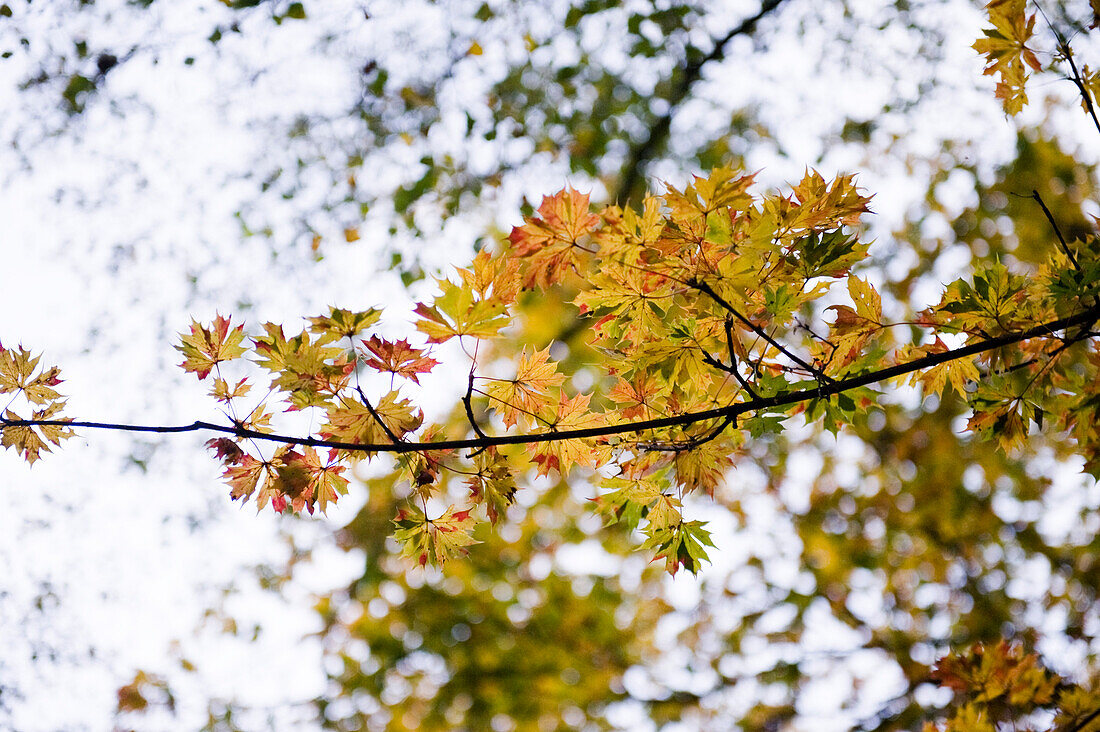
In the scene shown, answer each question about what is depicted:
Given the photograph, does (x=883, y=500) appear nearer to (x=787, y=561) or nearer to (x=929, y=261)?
(x=787, y=561)

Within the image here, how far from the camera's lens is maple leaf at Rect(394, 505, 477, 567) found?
5.13 feet

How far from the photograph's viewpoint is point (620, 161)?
5105mm

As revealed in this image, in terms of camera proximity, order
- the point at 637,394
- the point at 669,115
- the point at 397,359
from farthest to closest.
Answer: the point at 669,115, the point at 637,394, the point at 397,359

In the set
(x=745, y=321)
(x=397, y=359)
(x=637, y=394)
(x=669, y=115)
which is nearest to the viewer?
(x=745, y=321)

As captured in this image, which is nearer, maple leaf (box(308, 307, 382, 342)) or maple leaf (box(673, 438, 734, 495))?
maple leaf (box(308, 307, 382, 342))

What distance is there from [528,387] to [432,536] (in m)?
0.39

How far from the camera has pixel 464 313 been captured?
1.28 m

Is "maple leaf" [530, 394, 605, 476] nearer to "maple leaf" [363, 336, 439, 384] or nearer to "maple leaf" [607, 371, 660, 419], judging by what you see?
"maple leaf" [607, 371, 660, 419]

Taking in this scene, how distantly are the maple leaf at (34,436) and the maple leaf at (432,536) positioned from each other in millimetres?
707

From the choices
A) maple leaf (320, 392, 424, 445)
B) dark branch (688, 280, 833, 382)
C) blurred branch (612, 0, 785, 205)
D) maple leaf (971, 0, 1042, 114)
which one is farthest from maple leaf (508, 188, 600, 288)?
blurred branch (612, 0, 785, 205)

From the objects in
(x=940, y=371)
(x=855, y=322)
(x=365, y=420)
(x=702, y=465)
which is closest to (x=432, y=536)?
(x=365, y=420)

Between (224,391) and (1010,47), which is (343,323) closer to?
(224,391)

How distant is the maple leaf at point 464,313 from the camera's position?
1271 mm

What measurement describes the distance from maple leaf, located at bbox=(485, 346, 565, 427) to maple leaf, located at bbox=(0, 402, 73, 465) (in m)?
0.87
